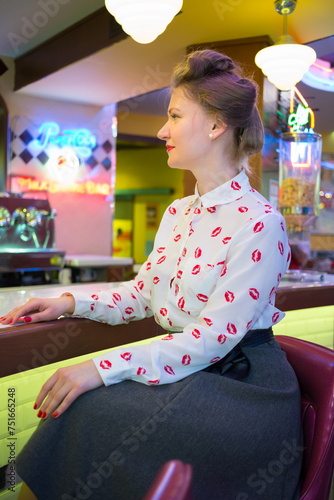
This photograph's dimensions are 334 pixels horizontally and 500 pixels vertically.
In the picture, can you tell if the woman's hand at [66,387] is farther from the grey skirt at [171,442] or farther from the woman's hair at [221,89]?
the woman's hair at [221,89]

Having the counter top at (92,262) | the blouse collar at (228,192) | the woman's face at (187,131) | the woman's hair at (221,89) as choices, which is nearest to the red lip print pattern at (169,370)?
the blouse collar at (228,192)

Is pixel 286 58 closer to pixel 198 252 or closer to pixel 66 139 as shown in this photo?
pixel 198 252

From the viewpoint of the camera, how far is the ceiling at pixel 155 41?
136 inches

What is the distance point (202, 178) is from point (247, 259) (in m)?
0.36

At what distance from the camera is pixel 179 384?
3.87 feet

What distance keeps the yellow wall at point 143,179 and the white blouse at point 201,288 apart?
9647 millimetres

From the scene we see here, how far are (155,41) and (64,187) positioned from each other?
2.26 meters

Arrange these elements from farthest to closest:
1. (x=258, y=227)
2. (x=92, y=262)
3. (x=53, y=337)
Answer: (x=92, y=262), (x=53, y=337), (x=258, y=227)

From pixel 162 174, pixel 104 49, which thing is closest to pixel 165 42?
pixel 104 49

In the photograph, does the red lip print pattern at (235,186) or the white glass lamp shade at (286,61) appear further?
the white glass lamp shade at (286,61)

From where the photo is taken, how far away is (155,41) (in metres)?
3.88

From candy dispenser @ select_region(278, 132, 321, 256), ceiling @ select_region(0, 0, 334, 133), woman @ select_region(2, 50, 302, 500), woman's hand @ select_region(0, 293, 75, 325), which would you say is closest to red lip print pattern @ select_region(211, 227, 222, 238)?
woman @ select_region(2, 50, 302, 500)

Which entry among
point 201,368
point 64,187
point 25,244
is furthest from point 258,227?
point 64,187

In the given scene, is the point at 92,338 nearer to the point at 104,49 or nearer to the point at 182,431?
the point at 182,431
